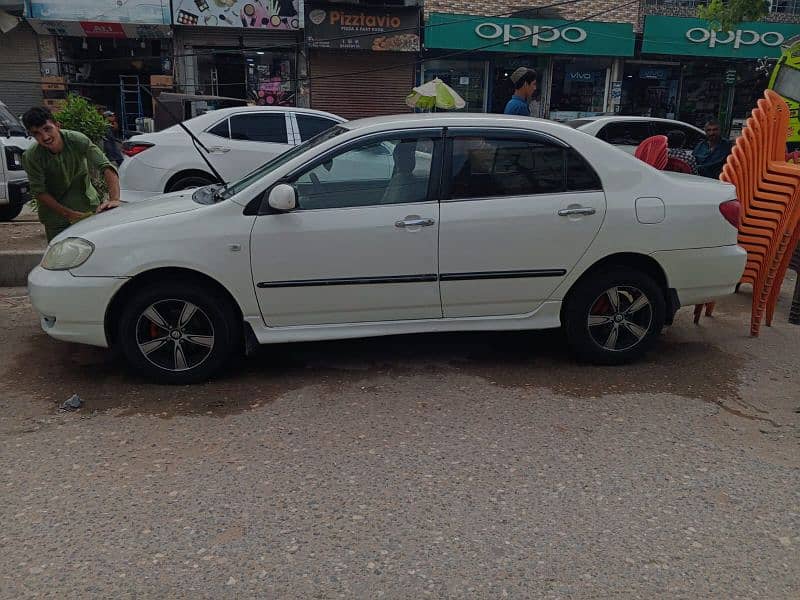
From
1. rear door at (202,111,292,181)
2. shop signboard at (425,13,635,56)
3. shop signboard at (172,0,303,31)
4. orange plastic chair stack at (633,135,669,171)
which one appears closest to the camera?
orange plastic chair stack at (633,135,669,171)

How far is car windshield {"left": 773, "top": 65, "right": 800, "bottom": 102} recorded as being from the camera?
473 inches

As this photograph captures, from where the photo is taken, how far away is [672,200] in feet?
14.9

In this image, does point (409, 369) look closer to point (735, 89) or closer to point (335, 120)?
point (335, 120)

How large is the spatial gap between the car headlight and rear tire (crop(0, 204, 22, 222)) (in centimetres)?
624

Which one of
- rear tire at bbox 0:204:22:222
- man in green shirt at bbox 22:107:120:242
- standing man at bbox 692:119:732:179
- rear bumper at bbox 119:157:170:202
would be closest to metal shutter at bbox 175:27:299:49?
rear tire at bbox 0:204:22:222

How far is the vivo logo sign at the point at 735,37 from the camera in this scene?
20.0 meters

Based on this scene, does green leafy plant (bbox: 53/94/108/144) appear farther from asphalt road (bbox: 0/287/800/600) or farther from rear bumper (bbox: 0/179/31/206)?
asphalt road (bbox: 0/287/800/600)

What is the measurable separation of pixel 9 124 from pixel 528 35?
13866 mm

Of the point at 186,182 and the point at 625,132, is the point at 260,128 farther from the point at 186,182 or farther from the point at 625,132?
the point at 625,132

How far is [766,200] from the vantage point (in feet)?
18.1

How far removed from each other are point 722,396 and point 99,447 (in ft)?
12.2

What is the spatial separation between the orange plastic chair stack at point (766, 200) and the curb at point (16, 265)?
653 centimetres

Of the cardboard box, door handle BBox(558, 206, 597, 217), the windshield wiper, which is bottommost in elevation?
door handle BBox(558, 206, 597, 217)

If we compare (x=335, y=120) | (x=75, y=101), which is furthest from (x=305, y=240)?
(x=75, y=101)
